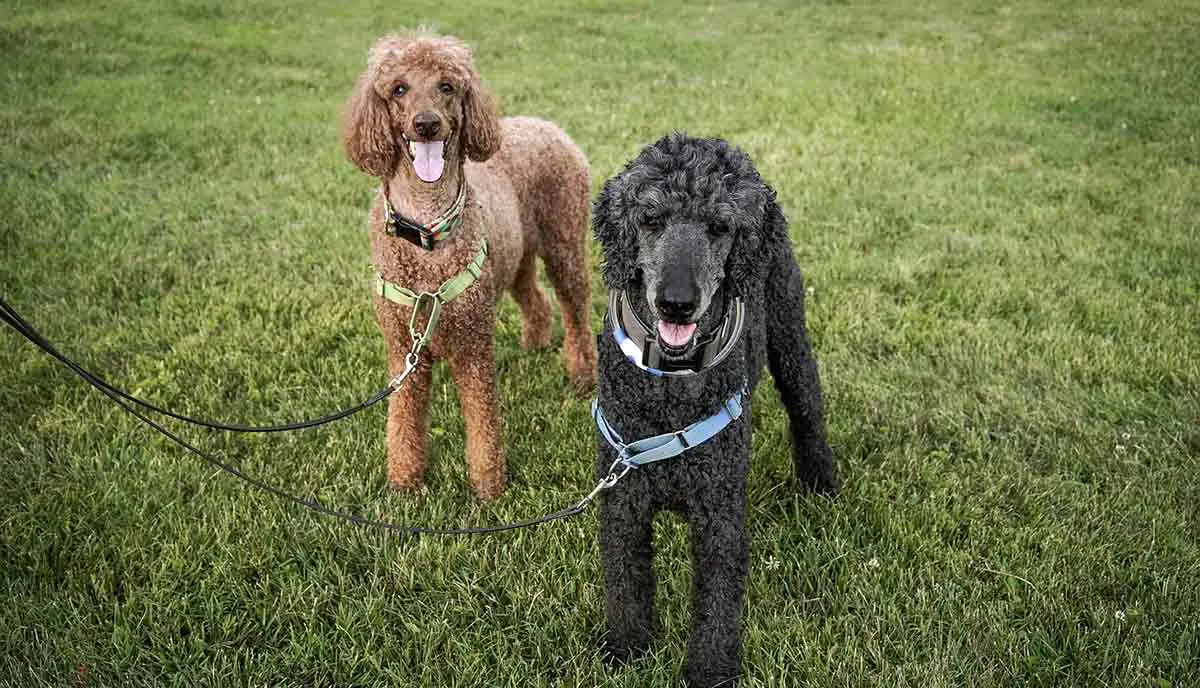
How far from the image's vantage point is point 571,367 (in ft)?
15.7

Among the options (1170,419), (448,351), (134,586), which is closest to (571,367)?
(448,351)

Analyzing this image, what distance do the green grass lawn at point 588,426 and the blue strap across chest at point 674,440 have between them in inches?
32.3

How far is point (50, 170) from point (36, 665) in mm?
6446

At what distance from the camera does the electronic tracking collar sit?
2457 millimetres

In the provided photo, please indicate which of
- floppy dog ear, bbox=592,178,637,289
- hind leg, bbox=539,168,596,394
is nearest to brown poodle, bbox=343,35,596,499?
hind leg, bbox=539,168,596,394

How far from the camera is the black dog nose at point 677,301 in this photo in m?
2.20

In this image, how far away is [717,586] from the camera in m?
2.69

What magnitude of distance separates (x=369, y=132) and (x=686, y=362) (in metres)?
1.75

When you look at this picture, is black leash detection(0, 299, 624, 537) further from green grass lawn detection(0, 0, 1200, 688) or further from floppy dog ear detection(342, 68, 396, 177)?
floppy dog ear detection(342, 68, 396, 177)

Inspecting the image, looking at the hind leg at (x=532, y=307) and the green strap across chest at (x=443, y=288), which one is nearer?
the green strap across chest at (x=443, y=288)

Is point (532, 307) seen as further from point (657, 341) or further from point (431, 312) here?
point (657, 341)

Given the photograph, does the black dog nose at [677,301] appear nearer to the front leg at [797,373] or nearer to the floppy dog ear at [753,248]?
the floppy dog ear at [753,248]

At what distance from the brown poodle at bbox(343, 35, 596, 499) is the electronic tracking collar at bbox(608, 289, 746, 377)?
44.3 inches

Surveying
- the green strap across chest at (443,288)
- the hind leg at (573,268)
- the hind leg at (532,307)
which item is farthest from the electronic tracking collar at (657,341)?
the hind leg at (532,307)
